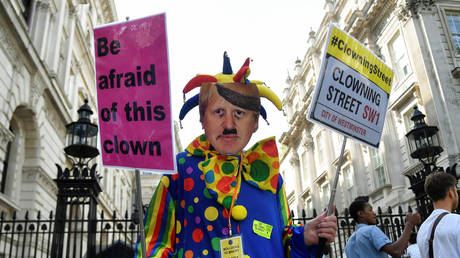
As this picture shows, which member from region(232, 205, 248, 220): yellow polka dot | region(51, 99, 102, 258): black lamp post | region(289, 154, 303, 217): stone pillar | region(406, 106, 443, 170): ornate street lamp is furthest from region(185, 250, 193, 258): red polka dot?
region(289, 154, 303, 217): stone pillar

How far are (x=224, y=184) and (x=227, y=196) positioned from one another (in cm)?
10

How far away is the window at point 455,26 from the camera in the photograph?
58.1 ft

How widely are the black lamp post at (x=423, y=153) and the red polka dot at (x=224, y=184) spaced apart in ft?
21.1

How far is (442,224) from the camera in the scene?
337 centimetres

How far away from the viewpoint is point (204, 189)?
2.76m

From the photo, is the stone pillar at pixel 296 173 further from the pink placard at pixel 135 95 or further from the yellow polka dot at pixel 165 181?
the pink placard at pixel 135 95

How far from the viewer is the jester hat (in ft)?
10.0

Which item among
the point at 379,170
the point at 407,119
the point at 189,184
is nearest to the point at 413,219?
the point at 189,184

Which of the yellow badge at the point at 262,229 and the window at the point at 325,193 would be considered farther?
the window at the point at 325,193

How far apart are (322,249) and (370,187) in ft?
69.3

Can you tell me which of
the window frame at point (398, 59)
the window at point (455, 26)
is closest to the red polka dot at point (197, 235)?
the window frame at point (398, 59)

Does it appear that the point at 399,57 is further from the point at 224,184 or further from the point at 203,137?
the point at 224,184

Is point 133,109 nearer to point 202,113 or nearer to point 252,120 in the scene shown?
point 202,113

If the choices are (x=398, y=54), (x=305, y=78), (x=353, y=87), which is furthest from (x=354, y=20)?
(x=353, y=87)
